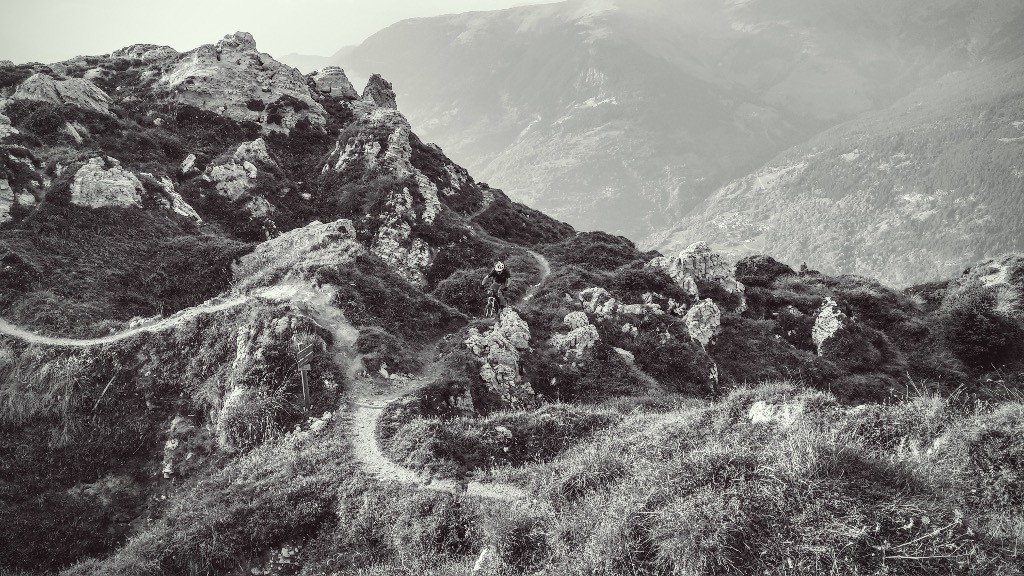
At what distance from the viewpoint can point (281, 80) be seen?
6600 centimetres

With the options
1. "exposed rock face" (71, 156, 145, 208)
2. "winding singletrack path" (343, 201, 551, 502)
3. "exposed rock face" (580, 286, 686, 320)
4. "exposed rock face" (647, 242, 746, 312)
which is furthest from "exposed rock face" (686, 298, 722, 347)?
"exposed rock face" (71, 156, 145, 208)

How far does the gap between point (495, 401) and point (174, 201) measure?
38.9 m

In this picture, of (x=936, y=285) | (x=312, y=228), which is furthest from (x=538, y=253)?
(x=936, y=285)

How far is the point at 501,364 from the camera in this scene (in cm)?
2498

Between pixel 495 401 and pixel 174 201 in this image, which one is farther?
pixel 174 201

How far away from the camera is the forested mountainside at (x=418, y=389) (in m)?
7.77

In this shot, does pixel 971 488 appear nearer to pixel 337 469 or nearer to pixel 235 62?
pixel 337 469

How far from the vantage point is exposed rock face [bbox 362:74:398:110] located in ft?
269

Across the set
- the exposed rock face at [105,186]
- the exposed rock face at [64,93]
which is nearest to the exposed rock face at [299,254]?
the exposed rock face at [105,186]

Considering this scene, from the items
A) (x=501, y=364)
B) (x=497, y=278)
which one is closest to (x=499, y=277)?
(x=497, y=278)

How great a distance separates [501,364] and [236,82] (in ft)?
199

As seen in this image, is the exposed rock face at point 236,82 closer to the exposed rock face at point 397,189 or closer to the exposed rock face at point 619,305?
the exposed rock face at point 397,189

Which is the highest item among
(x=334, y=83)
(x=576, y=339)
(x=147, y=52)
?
(x=147, y=52)

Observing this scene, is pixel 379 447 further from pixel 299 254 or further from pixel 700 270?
pixel 700 270
